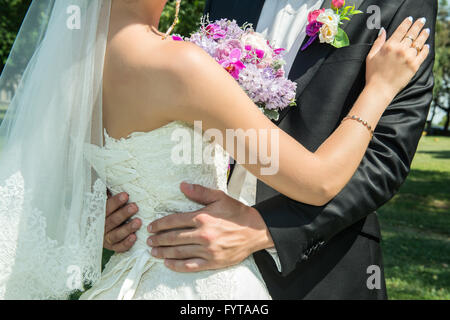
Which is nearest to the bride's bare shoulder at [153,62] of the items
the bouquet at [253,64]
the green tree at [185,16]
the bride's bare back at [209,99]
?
the bride's bare back at [209,99]

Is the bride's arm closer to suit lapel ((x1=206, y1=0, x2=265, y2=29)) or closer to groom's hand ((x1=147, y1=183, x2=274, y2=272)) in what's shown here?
groom's hand ((x1=147, y1=183, x2=274, y2=272))

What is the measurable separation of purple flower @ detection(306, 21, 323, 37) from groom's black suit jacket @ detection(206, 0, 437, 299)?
0.23 feet

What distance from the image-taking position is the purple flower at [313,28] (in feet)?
8.13

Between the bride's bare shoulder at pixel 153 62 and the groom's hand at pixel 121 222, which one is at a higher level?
the bride's bare shoulder at pixel 153 62

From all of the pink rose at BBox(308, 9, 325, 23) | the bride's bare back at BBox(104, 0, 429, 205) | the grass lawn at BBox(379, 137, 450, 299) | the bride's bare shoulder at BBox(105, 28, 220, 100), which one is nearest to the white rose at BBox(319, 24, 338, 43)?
the pink rose at BBox(308, 9, 325, 23)

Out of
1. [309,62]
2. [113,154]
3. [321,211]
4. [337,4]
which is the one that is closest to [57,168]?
[113,154]

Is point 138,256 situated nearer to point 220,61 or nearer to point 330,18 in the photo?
point 220,61

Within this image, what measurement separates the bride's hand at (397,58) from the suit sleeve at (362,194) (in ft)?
0.29

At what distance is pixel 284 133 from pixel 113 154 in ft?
2.63

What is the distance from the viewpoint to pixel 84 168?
7.60 ft

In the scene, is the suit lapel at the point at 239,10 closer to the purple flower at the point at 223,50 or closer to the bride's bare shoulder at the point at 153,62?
the purple flower at the point at 223,50

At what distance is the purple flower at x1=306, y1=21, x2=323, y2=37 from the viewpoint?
2.48 m

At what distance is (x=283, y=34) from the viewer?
2859 mm

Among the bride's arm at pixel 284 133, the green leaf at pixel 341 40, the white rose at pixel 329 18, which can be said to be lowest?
the bride's arm at pixel 284 133
